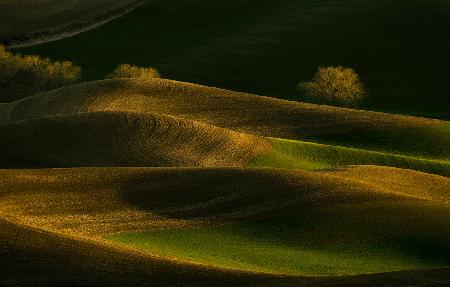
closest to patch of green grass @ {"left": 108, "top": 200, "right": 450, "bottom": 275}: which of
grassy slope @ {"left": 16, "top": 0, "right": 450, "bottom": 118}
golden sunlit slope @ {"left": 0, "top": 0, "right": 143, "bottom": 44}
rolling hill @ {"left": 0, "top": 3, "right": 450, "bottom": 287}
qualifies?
rolling hill @ {"left": 0, "top": 3, "right": 450, "bottom": 287}

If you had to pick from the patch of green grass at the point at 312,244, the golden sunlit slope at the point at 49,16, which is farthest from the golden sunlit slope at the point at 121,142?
the golden sunlit slope at the point at 49,16

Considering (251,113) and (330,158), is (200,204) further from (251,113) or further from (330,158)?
(251,113)

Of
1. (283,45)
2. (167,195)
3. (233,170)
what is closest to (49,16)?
(283,45)

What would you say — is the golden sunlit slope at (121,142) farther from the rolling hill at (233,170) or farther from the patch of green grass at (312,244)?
the patch of green grass at (312,244)

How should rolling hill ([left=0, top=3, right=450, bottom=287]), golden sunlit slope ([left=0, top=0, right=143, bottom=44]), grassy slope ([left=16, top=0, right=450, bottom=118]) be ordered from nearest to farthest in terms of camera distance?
rolling hill ([left=0, top=3, right=450, bottom=287]) < grassy slope ([left=16, top=0, right=450, bottom=118]) < golden sunlit slope ([left=0, top=0, right=143, bottom=44])

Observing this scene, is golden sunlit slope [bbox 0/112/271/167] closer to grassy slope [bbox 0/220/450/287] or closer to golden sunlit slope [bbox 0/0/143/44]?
grassy slope [bbox 0/220/450/287]
